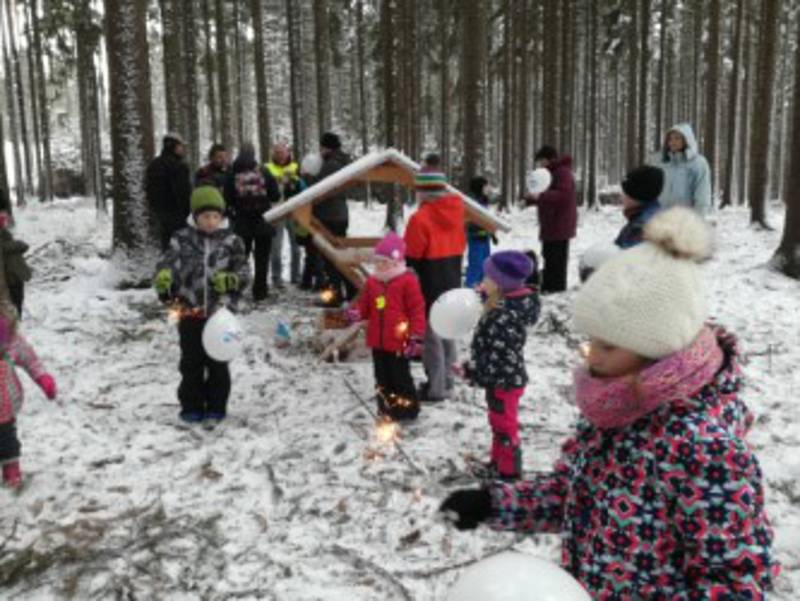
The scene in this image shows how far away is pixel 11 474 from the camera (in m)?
4.70

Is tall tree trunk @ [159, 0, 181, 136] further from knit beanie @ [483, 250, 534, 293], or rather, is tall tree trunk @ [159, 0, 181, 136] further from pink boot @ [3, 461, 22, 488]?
knit beanie @ [483, 250, 534, 293]

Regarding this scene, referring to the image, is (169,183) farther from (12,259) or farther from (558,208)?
(558,208)

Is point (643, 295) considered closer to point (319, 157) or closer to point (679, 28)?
point (319, 157)

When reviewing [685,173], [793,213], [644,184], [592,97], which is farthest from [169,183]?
[592,97]

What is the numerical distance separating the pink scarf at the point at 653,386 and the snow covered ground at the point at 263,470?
2.45 meters

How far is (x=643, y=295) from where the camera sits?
1606 mm

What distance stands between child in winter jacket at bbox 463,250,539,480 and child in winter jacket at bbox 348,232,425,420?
3.19ft

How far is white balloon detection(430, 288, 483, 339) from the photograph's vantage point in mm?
4988

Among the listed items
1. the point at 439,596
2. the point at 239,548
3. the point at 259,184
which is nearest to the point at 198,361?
the point at 239,548

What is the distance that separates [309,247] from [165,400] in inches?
159

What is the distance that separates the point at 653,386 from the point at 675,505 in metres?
0.27

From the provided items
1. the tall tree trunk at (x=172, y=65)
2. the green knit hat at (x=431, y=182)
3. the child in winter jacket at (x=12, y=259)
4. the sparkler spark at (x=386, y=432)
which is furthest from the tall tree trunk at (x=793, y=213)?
the tall tree trunk at (x=172, y=65)

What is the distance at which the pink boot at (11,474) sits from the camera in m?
4.68

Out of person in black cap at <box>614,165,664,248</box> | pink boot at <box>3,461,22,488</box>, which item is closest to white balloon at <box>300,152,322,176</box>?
person in black cap at <box>614,165,664,248</box>
